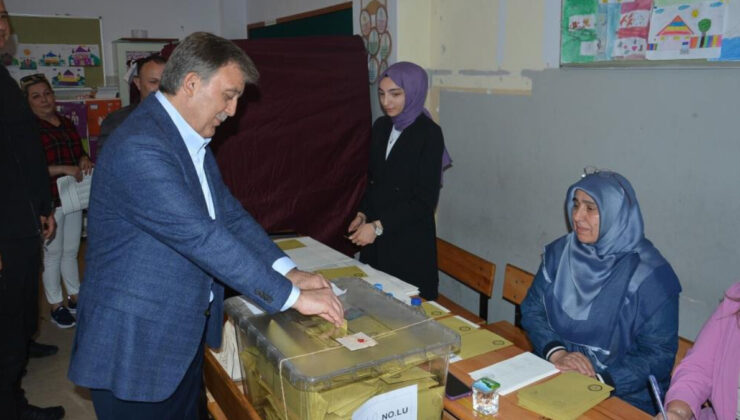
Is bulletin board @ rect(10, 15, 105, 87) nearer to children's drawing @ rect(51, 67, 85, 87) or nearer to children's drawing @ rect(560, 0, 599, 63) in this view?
children's drawing @ rect(51, 67, 85, 87)

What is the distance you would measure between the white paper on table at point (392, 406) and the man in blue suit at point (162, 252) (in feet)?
0.72

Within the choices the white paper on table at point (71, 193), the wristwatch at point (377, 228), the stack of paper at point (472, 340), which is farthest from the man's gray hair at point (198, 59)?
the white paper on table at point (71, 193)

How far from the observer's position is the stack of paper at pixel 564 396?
1.34m

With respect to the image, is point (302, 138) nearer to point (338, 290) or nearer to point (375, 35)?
point (375, 35)

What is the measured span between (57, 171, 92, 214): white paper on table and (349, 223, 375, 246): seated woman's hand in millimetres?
1891

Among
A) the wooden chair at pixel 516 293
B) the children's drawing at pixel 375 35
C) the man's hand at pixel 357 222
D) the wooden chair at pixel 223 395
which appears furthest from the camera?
the children's drawing at pixel 375 35

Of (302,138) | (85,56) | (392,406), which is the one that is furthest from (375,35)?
(85,56)

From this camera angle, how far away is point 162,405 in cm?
155

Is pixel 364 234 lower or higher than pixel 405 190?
lower

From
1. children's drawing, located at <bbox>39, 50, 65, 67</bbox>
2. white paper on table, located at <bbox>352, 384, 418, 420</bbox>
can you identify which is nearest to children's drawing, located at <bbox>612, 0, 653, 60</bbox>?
white paper on table, located at <bbox>352, 384, 418, 420</bbox>

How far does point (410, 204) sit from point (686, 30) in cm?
125

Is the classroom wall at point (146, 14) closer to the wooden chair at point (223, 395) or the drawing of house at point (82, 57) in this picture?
the drawing of house at point (82, 57)

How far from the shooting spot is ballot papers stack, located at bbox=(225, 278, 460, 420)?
3.83ft

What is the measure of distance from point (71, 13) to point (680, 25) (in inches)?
234
